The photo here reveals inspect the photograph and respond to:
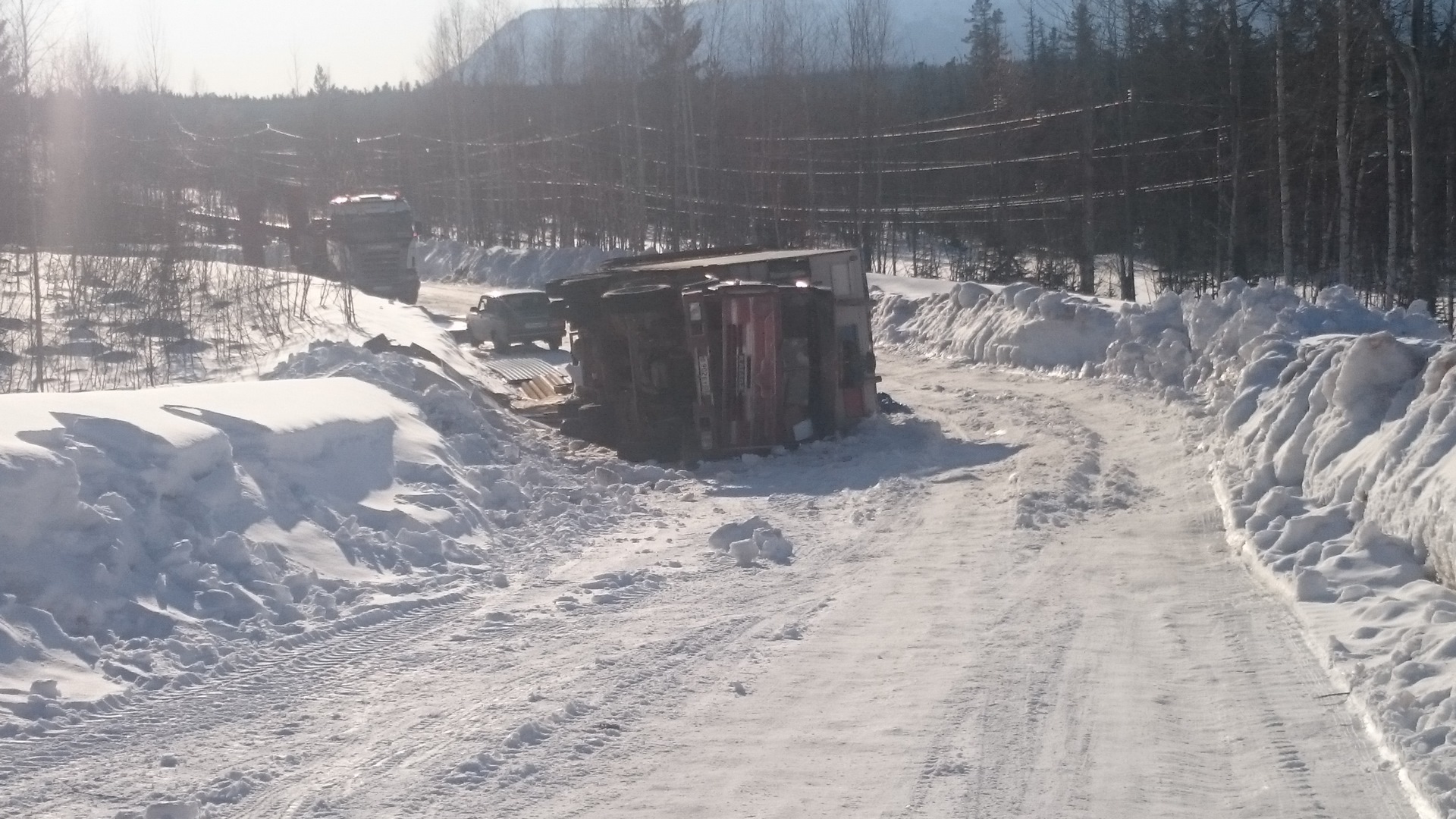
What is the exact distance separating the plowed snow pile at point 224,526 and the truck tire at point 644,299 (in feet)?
10.9

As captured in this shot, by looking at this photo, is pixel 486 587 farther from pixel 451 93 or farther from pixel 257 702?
pixel 451 93

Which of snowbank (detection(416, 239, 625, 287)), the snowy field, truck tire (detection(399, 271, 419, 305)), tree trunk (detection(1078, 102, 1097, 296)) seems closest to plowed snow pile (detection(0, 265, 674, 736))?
the snowy field

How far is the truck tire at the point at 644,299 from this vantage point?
16344 millimetres

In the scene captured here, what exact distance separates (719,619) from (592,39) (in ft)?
192

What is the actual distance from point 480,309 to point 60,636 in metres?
25.9

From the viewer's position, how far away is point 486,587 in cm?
937

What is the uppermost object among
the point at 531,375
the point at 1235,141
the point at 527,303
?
the point at 1235,141

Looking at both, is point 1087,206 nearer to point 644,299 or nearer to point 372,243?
point 372,243

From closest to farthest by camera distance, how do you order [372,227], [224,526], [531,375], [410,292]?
[224,526] < [531,375] < [372,227] < [410,292]

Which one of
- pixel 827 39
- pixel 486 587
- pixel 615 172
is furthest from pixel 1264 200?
pixel 486 587

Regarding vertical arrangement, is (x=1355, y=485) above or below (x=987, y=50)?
below

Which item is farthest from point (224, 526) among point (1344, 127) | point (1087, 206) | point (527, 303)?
point (1087, 206)

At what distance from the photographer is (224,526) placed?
357 inches

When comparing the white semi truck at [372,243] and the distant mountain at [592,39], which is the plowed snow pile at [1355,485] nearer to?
the white semi truck at [372,243]
